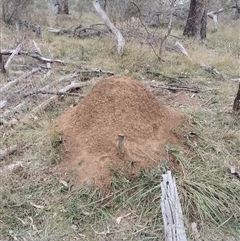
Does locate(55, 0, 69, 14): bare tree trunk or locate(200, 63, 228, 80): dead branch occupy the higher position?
locate(55, 0, 69, 14): bare tree trunk

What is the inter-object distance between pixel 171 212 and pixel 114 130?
40.4 inches

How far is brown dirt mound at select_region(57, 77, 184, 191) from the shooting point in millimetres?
2928

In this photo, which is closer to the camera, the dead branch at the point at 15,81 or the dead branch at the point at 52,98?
the dead branch at the point at 52,98

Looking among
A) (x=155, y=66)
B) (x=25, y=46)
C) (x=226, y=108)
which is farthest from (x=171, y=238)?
(x=25, y=46)

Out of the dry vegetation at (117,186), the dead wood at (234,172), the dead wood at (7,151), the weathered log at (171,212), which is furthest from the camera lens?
the dead wood at (7,151)

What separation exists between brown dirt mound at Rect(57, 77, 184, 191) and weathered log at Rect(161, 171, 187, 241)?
386 mm

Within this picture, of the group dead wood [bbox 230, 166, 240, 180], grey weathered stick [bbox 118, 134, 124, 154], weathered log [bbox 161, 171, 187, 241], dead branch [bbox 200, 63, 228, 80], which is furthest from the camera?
dead branch [bbox 200, 63, 228, 80]

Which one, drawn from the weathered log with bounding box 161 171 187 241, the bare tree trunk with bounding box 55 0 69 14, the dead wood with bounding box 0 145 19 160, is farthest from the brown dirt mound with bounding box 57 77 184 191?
the bare tree trunk with bounding box 55 0 69 14

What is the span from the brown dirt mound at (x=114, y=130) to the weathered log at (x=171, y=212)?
0.39 metres

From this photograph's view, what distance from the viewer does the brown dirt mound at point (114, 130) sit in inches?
115

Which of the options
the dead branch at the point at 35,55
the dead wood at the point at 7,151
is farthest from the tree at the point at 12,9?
the dead wood at the point at 7,151

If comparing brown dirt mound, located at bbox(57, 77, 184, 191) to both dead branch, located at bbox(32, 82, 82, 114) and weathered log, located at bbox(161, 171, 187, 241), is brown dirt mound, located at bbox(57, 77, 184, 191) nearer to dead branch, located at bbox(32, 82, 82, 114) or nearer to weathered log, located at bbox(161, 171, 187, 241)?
weathered log, located at bbox(161, 171, 187, 241)

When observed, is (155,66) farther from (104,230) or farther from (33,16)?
(33,16)

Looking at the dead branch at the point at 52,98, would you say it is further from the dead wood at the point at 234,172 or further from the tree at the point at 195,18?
the tree at the point at 195,18
